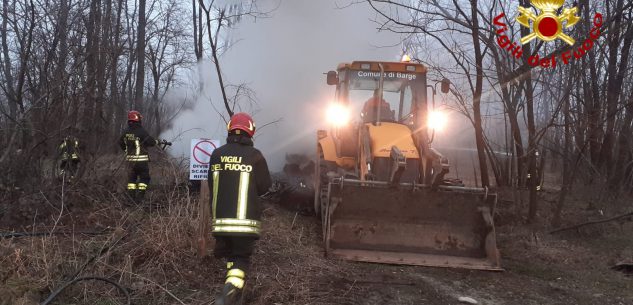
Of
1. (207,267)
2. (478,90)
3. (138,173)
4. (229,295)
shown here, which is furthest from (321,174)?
(229,295)

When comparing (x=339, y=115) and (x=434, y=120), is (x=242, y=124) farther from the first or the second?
(x=434, y=120)

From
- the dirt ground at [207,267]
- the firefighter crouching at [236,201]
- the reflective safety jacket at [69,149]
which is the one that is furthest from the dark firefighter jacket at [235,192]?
the reflective safety jacket at [69,149]

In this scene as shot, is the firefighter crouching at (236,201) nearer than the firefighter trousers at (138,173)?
Yes

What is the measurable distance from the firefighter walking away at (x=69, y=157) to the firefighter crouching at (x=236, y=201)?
352 cm

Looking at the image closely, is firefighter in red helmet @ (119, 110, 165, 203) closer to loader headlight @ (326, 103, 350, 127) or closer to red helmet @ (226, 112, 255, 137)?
loader headlight @ (326, 103, 350, 127)

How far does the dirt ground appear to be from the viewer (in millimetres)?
4547

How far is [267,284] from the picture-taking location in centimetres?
482

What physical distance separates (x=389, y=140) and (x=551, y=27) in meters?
3.36

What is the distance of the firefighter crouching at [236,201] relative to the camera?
13.5 ft

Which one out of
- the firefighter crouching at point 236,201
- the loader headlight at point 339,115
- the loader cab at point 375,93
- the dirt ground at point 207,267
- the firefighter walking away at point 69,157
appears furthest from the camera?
the loader headlight at point 339,115

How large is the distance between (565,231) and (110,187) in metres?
6.72

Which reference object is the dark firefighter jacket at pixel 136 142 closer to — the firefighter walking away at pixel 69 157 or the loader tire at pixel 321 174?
the firefighter walking away at pixel 69 157

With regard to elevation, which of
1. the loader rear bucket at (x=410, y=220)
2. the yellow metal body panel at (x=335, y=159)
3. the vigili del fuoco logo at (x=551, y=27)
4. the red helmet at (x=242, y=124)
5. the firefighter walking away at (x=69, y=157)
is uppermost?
the vigili del fuoco logo at (x=551, y=27)

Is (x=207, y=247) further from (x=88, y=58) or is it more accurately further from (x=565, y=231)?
(x=565, y=231)
